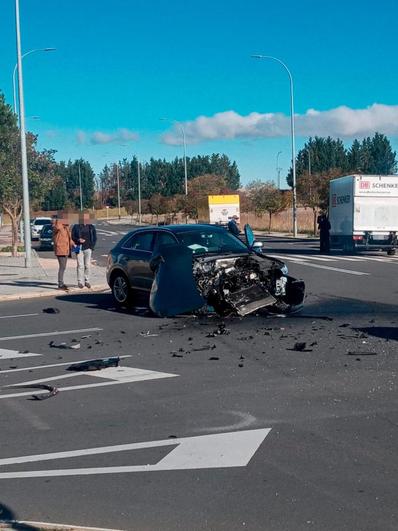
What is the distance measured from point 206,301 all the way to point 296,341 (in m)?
2.72

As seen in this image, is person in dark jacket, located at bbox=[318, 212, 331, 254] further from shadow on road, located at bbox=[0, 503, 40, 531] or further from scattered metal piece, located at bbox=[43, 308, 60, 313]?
shadow on road, located at bbox=[0, 503, 40, 531]

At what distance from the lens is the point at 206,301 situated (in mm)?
13281

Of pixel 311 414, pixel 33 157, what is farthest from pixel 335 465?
pixel 33 157

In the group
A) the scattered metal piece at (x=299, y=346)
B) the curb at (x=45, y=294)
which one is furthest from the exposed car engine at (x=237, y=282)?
the curb at (x=45, y=294)

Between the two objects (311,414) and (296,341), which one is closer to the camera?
(311,414)

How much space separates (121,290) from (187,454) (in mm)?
9480

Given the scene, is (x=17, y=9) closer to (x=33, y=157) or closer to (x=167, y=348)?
(x=33, y=157)

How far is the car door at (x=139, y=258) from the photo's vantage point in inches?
579

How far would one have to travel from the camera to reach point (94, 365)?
31.4ft

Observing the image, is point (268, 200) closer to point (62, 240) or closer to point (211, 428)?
point (62, 240)

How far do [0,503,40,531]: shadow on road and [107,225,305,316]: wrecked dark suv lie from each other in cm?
829

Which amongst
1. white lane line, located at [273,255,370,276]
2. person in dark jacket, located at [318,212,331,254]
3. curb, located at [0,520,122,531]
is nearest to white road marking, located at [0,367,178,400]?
curb, located at [0,520,122,531]

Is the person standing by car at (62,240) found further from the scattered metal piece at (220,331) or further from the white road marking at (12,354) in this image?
the white road marking at (12,354)

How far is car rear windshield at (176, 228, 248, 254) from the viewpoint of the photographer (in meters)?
13.9
